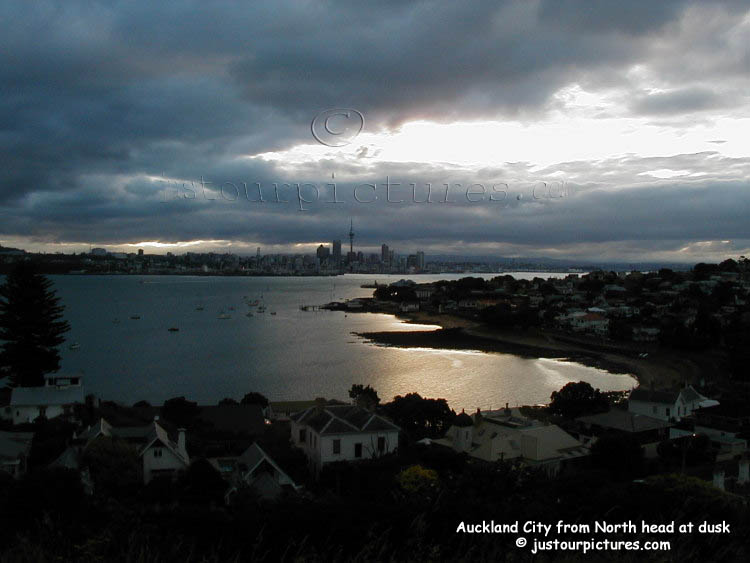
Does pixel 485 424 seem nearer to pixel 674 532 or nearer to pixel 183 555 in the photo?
pixel 674 532

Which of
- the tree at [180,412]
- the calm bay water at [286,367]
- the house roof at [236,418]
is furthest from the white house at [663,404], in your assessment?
the tree at [180,412]

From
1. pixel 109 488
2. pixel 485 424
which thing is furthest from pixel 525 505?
pixel 485 424

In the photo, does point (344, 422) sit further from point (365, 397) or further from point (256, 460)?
point (365, 397)

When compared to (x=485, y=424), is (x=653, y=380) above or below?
below

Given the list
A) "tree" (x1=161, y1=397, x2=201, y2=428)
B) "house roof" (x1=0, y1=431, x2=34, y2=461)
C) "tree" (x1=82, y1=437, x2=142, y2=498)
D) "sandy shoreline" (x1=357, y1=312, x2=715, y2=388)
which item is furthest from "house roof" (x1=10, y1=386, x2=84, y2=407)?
"sandy shoreline" (x1=357, y1=312, x2=715, y2=388)

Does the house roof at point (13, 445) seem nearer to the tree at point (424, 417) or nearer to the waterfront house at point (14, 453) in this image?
the waterfront house at point (14, 453)

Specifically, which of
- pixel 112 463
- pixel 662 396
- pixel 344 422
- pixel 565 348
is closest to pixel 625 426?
pixel 662 396
